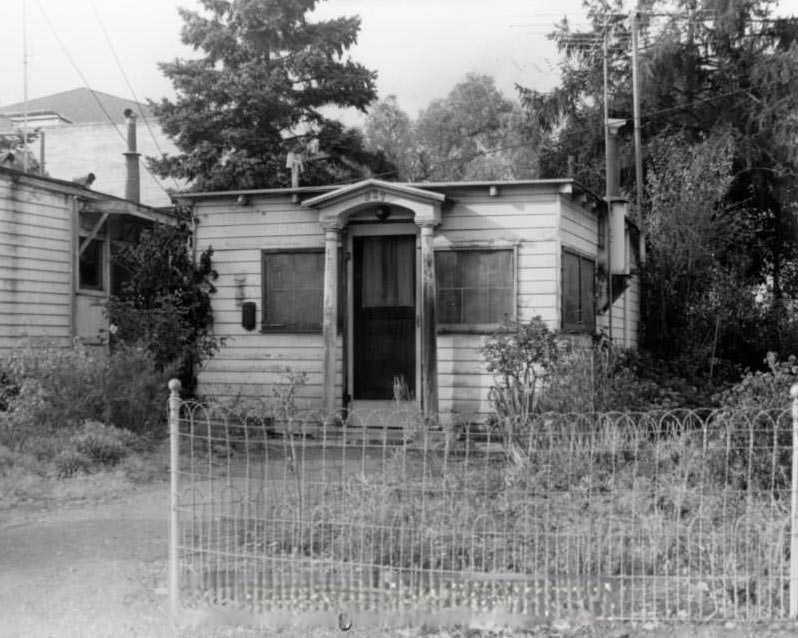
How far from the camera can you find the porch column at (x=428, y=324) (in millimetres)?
11320

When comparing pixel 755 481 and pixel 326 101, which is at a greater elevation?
pixel 326 101

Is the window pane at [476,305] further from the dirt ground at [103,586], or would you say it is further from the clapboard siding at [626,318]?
the dirt ground at [103,586]

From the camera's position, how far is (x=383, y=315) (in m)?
12.3

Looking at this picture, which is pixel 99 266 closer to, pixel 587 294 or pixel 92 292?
pixel 92 292

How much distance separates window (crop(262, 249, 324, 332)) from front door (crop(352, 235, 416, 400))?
1.66 feet

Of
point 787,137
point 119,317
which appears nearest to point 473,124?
point 787,137

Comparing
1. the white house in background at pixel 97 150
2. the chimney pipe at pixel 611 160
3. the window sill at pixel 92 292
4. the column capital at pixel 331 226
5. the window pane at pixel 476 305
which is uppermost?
the white house in background at pixel 97 150

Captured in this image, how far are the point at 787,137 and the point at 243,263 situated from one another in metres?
15.0

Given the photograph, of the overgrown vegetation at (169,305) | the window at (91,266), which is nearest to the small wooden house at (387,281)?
the overgrown vegetation at (169,305)

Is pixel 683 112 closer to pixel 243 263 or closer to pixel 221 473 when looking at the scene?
Result: pixel 243 263

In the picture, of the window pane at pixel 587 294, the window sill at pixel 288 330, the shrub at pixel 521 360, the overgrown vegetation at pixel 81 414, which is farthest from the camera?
the window pane at pixel 587 294

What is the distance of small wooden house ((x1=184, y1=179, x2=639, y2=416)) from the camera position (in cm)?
1155

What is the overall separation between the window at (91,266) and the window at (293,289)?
4.02 meters

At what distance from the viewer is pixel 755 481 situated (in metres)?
6.83
